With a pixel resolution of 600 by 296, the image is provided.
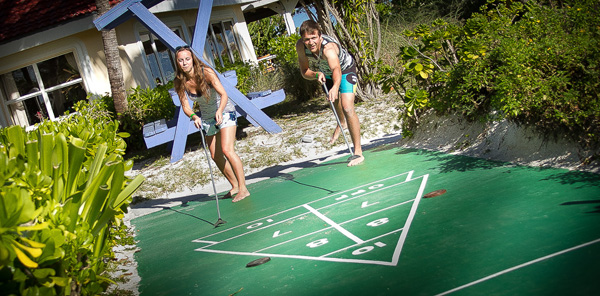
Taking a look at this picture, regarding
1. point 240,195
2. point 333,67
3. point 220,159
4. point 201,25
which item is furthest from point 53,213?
point 201,25

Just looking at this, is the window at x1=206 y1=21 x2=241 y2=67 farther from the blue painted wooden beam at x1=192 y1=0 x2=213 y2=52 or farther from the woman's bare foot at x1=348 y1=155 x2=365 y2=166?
the woman's bare foot at x1=348 y1=155 x2=365 y2=166

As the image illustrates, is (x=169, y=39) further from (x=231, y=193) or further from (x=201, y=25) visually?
(x=231, y=193)

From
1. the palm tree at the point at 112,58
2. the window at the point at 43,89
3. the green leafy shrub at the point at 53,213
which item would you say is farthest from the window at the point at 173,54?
the green leafy shrub at the point at 53,213

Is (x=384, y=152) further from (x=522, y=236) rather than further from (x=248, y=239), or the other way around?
(x=522, y=236)

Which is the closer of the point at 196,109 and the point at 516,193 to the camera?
the point at 516,193

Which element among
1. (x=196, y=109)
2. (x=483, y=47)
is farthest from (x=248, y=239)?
(x=196, y=109)

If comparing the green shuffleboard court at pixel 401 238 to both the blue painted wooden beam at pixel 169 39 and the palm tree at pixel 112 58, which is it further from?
the palm tree at pixel 112 58

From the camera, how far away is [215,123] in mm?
7320

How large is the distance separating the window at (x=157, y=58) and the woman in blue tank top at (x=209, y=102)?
924 centimetres

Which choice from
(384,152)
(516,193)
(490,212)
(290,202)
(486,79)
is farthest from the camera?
(384,152)

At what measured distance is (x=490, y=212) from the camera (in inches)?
176

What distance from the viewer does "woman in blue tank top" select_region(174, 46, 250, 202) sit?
7.06 m

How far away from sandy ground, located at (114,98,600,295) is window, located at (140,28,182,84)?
15.4ft

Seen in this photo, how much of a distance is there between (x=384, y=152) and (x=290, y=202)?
216cm
